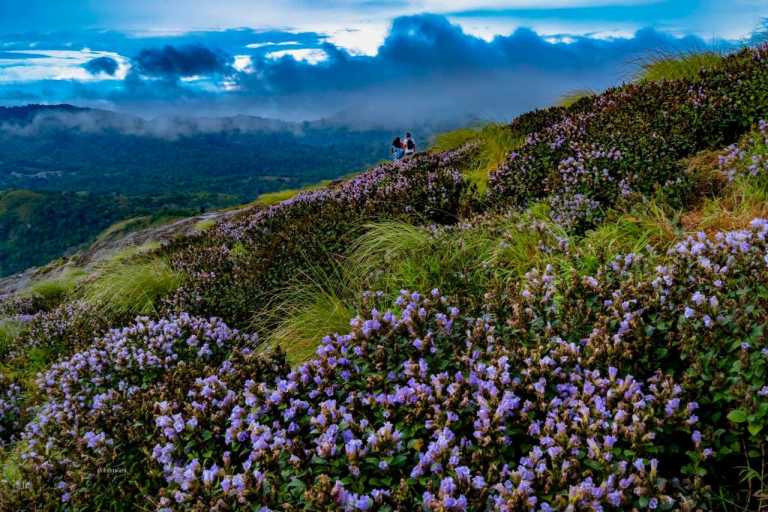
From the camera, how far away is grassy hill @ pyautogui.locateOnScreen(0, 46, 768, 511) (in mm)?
2426

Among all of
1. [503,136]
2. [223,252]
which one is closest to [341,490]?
[223,252]

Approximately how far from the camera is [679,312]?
3.20 meters

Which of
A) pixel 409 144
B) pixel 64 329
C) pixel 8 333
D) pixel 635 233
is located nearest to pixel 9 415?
pixel 64 329

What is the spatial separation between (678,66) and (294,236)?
367 inches

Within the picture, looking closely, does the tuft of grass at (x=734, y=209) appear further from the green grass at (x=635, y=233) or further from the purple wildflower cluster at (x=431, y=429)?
the purple wildflower cluster at (x=431, y=429)

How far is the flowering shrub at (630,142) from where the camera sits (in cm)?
651

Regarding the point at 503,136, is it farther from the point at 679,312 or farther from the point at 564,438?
the point at 564,438

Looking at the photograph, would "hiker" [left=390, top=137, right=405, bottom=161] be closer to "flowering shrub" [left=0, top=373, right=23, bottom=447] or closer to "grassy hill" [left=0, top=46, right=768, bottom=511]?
"grassy hill" [left=0, top=46, right=768, bottom=511]

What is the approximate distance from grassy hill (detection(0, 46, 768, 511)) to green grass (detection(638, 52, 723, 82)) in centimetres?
535

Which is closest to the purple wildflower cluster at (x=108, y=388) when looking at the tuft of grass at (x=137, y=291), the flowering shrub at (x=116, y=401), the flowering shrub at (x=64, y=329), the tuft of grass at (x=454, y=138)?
the flowering shrub at (x=116, y=401)

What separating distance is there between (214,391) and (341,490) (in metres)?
1.46

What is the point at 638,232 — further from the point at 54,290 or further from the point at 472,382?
the point at 54,290

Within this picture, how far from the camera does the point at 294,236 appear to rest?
24.9 feet

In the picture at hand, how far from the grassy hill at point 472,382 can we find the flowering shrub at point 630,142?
71 millimetres
